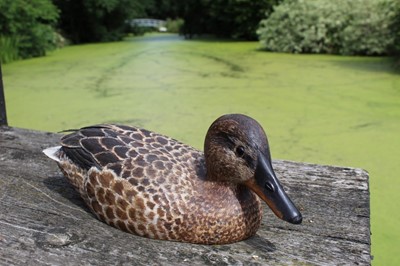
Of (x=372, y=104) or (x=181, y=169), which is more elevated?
(x=181, y=169)

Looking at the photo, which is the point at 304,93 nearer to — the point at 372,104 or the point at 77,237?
the point at 372,104

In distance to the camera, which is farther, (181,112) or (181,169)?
(181,112)

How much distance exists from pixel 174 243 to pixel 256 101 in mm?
2804

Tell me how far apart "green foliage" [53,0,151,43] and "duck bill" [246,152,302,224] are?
8.58 meters

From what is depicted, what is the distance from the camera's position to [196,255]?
1016 millimetres

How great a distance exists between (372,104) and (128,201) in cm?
296

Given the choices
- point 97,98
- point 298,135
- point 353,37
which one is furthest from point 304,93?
point 353,37

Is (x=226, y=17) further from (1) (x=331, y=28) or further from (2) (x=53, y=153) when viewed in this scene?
A: (2) (x=53, y=153)

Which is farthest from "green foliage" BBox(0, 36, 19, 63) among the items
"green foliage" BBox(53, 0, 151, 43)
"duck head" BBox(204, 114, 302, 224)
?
"duck head" BBox(204, 114, 302, 224)

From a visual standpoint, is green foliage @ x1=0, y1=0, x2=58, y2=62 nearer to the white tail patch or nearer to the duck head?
the white tail patch

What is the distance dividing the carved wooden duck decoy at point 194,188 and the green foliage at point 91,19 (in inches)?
331

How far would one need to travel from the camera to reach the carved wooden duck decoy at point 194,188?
1.02m

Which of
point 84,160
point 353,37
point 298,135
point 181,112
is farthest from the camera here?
point 353,37

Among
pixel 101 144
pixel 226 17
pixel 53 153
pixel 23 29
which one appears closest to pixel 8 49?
pixel 23 29
